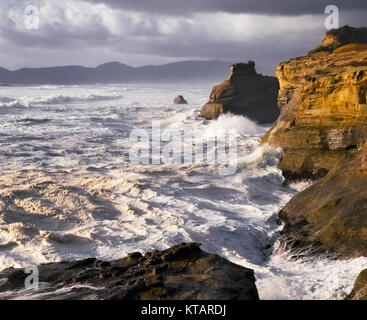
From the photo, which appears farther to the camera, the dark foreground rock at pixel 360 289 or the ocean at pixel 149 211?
the ocean at pixel 149 211

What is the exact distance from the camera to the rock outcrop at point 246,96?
2241 centimetres

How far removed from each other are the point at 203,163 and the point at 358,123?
4.54m

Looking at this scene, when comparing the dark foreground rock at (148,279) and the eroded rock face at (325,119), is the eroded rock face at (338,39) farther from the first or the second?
the dark foreground rock at (148,279)

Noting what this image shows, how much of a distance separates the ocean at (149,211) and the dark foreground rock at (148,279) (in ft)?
3.35

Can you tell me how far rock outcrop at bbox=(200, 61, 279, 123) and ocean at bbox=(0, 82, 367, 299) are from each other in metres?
8.72

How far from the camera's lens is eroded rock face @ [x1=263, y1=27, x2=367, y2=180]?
335 inches

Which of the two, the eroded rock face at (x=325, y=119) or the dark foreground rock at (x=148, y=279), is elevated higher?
the eroded rock face at (x=325, y=119)

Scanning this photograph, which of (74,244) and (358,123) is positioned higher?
(358,123)

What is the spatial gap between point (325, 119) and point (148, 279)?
7041mm

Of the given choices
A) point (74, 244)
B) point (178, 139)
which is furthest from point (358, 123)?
point (178, 139)

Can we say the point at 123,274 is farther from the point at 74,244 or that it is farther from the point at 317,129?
the point at 317,129

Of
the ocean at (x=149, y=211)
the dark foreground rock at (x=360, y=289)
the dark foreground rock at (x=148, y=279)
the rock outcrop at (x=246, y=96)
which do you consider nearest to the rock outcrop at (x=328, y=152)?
the ocean at (x=149, y=211)
